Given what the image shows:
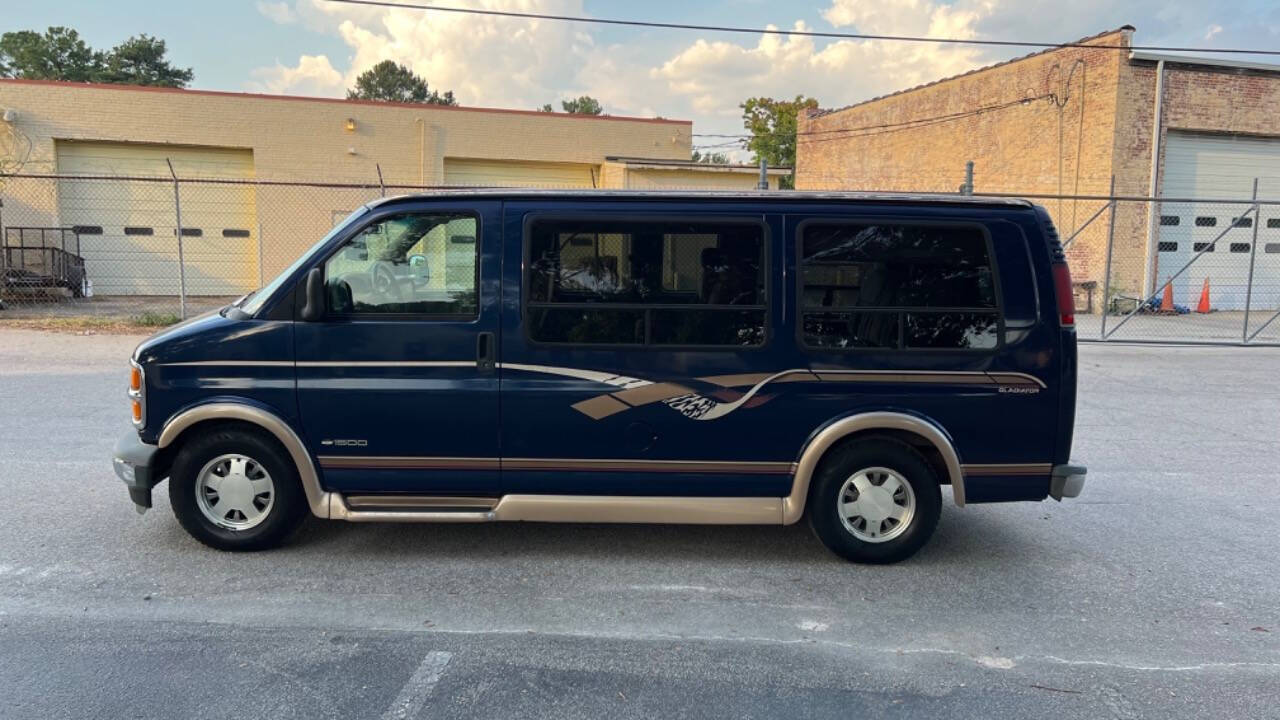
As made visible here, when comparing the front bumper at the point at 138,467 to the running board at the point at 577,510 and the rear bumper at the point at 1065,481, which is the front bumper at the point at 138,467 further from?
the rear bumper at the point at 1065,481

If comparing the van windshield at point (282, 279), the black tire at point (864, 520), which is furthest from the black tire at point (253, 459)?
the black tire at point (864, 520)

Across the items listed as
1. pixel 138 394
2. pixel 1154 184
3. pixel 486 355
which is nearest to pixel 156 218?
pixel 138 394

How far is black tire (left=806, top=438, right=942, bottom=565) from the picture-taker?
4.79 metres

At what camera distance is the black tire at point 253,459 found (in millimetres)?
4762

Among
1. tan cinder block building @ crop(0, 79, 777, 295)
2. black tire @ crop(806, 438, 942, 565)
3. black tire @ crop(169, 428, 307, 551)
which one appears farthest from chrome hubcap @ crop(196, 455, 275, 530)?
tan cinder block building @ crop(0, 79, 777, 295)

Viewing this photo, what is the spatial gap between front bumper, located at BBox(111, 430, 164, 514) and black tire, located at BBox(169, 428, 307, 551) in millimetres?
110

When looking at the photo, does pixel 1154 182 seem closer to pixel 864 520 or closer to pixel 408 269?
pixel 864 520

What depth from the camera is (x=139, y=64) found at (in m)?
53.5

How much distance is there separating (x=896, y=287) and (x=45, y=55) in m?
59.9

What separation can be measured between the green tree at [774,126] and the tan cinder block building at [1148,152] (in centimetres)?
2739

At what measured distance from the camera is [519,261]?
4734mm

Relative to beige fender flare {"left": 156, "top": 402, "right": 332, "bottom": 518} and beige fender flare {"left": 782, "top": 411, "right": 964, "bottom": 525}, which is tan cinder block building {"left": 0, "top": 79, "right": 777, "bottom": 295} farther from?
beige fender flare {"left": 782, "top": 411, "right": 964, "bottom": 525}

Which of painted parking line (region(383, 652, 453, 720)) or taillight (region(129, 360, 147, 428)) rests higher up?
taillight (region(129, 360, 147, 428))

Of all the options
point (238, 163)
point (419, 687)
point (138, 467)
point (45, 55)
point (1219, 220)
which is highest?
point (45, 55)
